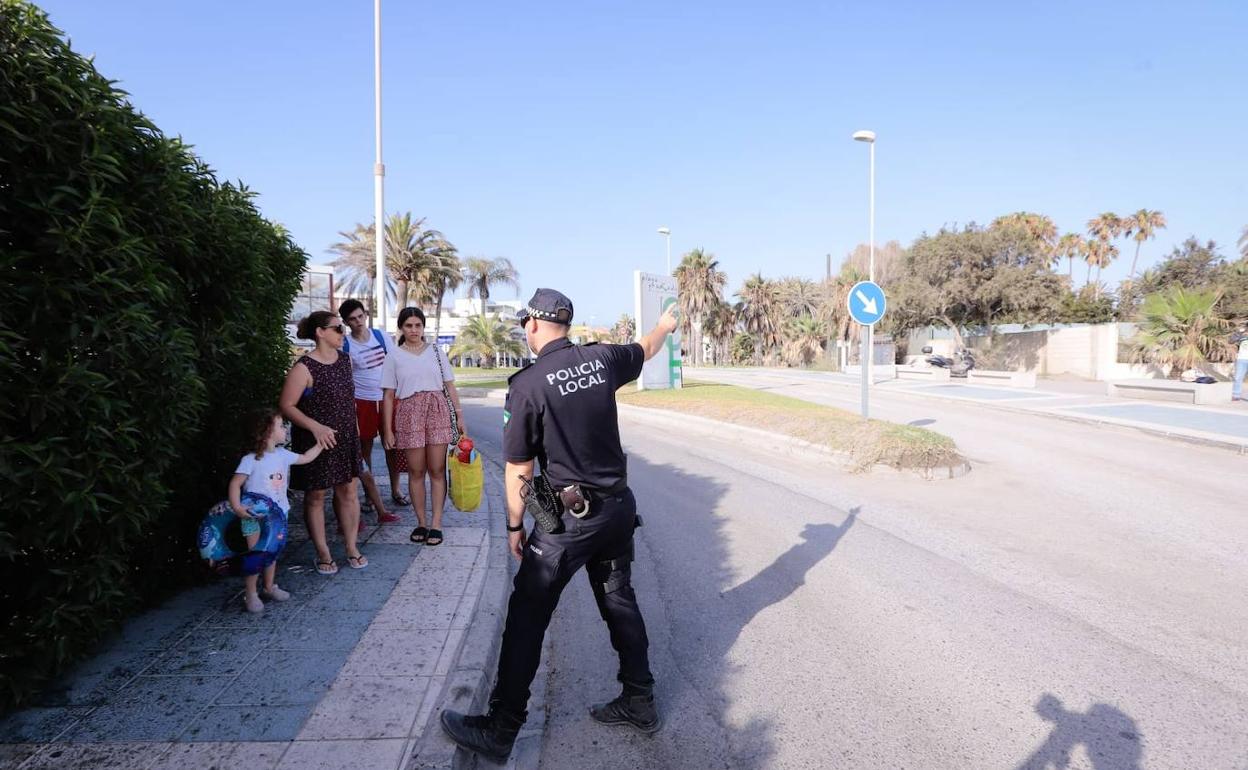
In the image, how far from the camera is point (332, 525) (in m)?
6.06

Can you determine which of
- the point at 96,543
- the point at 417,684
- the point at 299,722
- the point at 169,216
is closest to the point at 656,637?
the point at 417,684

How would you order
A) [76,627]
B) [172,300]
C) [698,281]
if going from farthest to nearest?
[698,281] < [172,300] < [76,627]

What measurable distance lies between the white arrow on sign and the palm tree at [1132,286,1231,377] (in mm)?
15237

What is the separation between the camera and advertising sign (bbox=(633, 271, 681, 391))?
20500mm

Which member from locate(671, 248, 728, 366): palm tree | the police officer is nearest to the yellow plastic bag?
the police officer

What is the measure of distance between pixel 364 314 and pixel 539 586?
3.77 m

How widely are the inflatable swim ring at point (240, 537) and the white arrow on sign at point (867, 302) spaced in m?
9.83

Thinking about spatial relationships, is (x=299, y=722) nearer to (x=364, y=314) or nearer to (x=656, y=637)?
(x=656, y=637)

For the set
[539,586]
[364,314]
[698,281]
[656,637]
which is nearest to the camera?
[539,586]

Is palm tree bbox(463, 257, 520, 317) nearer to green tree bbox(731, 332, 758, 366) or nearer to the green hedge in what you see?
green tree bbox(731, 332, 758, 366)

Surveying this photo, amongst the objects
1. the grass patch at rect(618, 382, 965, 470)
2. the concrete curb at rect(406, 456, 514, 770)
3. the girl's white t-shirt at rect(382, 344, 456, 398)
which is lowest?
the concrete curb at rect(406, 456, 514, 770)

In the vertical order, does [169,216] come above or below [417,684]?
above

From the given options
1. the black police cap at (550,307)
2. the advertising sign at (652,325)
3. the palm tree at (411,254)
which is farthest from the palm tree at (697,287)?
the black police cap at (550,307)

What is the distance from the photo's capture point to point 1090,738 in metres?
2.92
